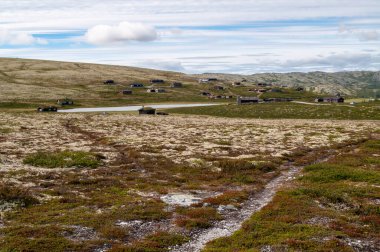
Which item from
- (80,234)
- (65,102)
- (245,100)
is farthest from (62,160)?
(245,100)

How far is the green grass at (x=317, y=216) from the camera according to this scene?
64.6 feet

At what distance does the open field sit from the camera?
20688mm

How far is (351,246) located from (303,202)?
812cm

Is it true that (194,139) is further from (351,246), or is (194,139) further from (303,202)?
Answer: (351,246)

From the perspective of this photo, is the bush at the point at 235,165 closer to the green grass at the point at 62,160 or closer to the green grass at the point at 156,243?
the green grass at the point at 62,160

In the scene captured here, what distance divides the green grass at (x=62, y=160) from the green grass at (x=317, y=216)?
22.6m

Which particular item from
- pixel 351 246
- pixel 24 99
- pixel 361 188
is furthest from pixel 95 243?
pixel 24 99

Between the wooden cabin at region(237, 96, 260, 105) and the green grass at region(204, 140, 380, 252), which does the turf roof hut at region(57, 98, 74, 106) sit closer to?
the wooden cabin at region(237, 96, 260, 105)

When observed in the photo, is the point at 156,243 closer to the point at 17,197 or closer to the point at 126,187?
the point at 17,197

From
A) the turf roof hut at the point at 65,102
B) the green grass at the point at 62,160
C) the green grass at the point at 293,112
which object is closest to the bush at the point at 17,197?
the green grass at the point at 62,160

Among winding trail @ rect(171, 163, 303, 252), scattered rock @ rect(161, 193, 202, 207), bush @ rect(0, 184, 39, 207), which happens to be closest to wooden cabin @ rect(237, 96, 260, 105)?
winding trail @ rect(171, 163, 303, 252)

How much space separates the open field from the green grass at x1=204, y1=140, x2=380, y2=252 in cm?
297

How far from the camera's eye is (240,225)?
23.0 metres

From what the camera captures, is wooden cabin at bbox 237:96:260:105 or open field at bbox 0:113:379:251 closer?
open field at bbox 0:113:379:251
